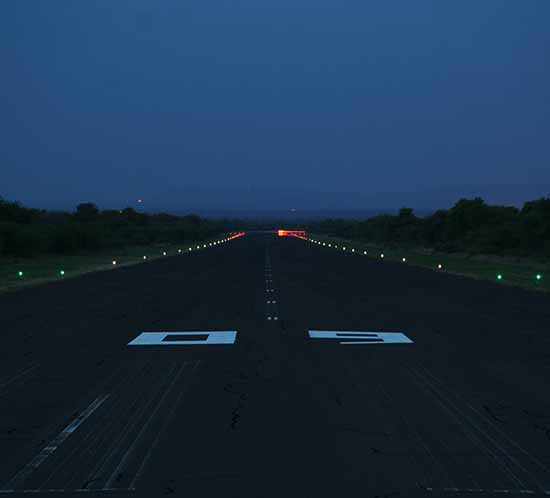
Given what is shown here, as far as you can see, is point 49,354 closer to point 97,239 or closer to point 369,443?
point 369,443

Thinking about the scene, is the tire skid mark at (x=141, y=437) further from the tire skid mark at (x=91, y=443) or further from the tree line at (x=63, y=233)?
the tree line at (x=63, y=233)

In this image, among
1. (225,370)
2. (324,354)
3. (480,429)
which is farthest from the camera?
(324,354)

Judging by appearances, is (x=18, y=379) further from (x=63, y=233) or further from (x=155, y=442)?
(x=63, y=233)

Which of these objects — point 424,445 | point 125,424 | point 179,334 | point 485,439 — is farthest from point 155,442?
point 179,334

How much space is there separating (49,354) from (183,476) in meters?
7.81

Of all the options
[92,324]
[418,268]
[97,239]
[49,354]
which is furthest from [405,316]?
[97,239]

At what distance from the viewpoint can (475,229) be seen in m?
75.2

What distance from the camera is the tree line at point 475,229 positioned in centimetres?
5878

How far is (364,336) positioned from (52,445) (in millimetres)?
9444

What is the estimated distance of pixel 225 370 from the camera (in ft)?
39.3

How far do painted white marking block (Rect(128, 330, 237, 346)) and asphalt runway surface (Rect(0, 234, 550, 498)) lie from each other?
166mm

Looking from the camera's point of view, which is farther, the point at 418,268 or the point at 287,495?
the point at 418,268

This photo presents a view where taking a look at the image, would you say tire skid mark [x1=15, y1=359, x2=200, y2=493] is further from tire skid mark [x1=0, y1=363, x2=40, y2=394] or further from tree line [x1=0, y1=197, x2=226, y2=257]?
tree line [x1=0, y1=197, x2=226, y2=257]

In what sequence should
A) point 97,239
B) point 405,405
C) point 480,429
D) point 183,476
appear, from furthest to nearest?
point 97,239 < point 405,405 < point 480,429 < point 183,476
